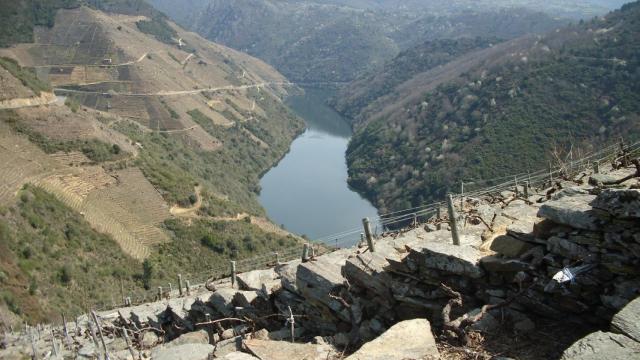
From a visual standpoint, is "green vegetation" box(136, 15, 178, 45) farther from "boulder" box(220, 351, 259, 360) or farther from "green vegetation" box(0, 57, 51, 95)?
"boulder" box(220, 351, 259, 360)

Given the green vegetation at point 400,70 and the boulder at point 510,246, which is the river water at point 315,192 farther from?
the boulder at point 510,246

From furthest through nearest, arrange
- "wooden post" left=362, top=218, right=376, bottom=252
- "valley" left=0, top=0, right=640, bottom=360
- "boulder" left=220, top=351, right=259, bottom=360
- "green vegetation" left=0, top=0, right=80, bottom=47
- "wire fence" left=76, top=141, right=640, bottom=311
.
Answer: "green vegetation" left=0, top=0, right=80, bottom=47
"wire fence" left=76, top=141, right=640, bottom=311
"wooden post" left=362, top=218, right=376, bottom=252
"boulder" left=220, top=351, right=259, bottom=360
"valley" left=0, top=0, right=640, bottom=360

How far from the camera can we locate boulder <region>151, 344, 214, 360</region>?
30.2ft

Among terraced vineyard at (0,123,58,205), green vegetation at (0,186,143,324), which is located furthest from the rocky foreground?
terraced vineyard at (0,123,58,205)

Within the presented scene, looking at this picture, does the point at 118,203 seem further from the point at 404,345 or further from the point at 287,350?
the point at 404,345

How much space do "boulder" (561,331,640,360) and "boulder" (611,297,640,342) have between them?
0.07 meters

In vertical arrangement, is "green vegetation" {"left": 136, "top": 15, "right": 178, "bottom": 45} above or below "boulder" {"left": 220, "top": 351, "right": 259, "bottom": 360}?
above

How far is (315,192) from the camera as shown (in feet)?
259

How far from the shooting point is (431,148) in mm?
73875

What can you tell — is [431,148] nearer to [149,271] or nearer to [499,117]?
[499,117]

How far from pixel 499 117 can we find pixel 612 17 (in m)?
33.3

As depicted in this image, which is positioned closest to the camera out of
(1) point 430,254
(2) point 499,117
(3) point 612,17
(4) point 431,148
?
(1) point 430,254

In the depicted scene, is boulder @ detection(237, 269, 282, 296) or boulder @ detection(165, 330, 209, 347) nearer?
boulder @ detection(237, 269, 282, 296)

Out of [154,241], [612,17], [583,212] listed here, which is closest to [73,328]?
[583,212]
